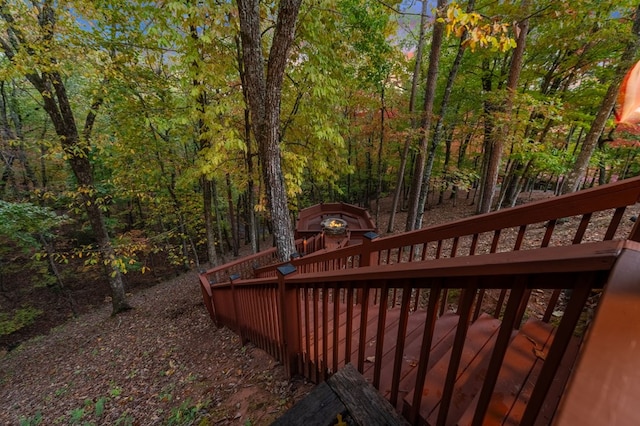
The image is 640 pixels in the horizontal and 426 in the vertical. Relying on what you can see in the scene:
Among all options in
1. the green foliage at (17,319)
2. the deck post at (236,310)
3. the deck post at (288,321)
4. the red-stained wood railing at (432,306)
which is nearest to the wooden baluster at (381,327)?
the red-stained wood railing at (432,306)

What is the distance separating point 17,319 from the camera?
970 cm

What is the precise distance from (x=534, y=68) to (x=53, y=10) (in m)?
13.9

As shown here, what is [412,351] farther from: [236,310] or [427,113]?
[427,113]

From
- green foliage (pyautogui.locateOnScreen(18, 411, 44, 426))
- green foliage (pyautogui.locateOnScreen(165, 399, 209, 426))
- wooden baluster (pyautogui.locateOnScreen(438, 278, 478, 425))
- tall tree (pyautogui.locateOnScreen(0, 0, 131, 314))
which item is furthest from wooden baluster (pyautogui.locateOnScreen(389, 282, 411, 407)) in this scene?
tall tree (pyautogui.locateOnScreen(0, 0, 131, 314))

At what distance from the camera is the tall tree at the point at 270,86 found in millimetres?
3732

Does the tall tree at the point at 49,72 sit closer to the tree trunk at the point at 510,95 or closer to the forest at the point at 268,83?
the forest at the point at 268,83

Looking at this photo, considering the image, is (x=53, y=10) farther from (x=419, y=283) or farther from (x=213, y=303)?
(x=419, y=283)

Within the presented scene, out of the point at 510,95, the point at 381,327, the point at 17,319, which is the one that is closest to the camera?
the point at 381,327

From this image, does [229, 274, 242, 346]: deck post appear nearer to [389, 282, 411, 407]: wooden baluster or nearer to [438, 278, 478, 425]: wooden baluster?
[389, 282, 411, 407]: wooden baluster

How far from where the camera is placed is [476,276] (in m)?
1.00

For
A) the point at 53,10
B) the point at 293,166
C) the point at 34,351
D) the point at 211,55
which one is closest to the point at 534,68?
the point at 293,166

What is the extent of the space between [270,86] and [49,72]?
455 cm

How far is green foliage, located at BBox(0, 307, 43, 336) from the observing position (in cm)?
914

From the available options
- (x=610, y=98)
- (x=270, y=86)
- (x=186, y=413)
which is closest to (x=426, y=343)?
(x=186, y=413)
